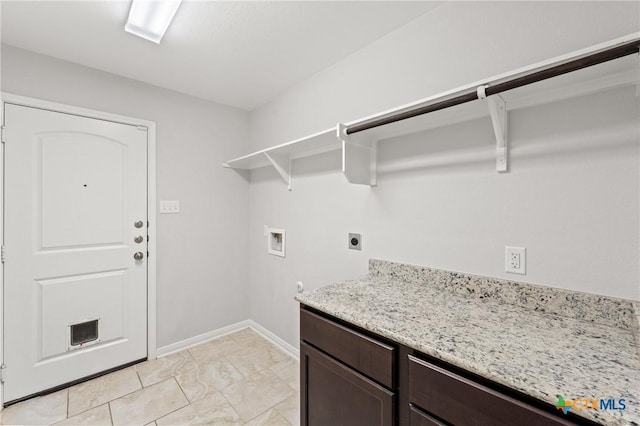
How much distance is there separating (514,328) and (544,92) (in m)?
0.90

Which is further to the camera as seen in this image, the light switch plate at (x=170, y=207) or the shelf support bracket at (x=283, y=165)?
the light switch plate at (x=170, y=207)

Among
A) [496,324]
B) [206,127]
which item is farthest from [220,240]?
[496,324]

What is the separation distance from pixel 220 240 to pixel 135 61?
1619 millimetres

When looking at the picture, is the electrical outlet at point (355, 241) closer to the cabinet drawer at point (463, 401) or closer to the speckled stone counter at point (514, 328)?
the speckled stone counter at point (514, 328)

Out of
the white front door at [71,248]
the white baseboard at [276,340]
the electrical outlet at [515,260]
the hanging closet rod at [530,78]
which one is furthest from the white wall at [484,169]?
the white front door at [71,248]

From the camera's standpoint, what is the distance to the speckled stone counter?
691 millimetres

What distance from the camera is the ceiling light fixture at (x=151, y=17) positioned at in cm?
147

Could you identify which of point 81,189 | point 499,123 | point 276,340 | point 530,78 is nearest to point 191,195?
point 81,189

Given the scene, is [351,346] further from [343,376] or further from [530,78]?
[530,78]

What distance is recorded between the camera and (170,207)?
8.25ft

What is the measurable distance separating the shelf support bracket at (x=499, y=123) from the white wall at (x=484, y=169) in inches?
1.5

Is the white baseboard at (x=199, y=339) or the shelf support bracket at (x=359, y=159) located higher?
the shelf support bracket at (x=359, y=159)

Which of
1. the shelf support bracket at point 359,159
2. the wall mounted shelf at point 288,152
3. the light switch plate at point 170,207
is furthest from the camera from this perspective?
the light switch plate at point 170,207

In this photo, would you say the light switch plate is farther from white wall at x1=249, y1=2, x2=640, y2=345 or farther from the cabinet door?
the cabinet door
